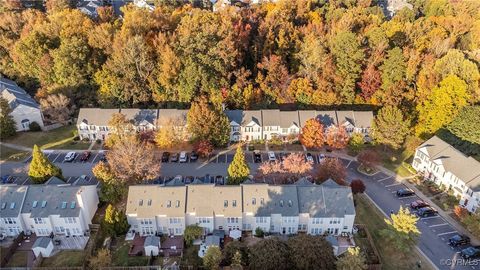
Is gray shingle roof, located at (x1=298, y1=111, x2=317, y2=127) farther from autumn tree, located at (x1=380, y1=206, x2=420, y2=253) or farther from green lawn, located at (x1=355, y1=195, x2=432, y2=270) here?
autumn tree, located at (x1=380, y1=206, x2=420, y2=253)

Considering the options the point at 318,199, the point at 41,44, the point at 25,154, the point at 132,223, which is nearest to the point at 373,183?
the point at 318,199

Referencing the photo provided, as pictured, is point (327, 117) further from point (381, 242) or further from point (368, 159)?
point (381, 242)

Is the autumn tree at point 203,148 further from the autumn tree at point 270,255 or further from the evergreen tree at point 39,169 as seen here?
the autumn tree at point 270,255

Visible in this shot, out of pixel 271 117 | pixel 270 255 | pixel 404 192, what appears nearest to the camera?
pixel 270 255

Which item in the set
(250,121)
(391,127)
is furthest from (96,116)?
(391,127)

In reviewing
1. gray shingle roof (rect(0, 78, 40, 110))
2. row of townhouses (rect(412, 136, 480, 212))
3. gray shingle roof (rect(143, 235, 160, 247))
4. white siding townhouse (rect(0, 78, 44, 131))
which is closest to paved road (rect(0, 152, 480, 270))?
row of townhouses (rect(412, 136, 480, 212))

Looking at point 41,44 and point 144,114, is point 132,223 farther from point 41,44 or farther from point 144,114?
point 41,44
